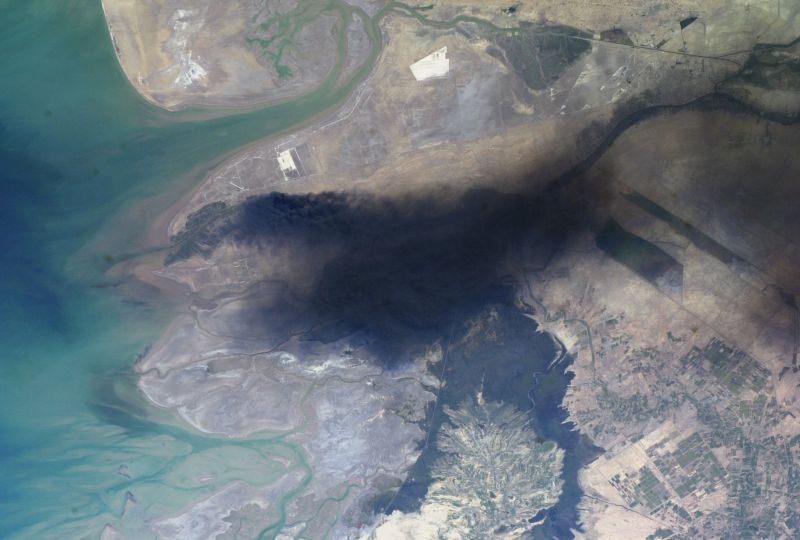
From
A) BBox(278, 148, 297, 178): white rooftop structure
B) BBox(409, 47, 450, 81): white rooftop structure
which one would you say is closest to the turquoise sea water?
BBox(278, 148, 297, 178): white rooftop structure

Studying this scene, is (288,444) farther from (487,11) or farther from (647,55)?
(647,55)

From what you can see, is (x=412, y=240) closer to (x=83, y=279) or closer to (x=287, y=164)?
(x=287, y=164)

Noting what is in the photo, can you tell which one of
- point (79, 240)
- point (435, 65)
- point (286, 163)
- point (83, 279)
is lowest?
point (83, 279)

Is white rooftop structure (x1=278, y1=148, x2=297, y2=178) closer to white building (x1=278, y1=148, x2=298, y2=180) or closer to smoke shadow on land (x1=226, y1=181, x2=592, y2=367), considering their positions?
white building (x1=278, y1=148, x2=298, y2=180)

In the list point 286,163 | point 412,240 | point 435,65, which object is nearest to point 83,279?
point 286,163

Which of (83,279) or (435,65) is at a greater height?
(435,65)

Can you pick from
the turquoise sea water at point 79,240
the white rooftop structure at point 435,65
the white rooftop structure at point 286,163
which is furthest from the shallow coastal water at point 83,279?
the white rooftop structure at point 435,65

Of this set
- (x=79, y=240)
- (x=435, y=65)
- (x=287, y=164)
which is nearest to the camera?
(x=435, y=65)
